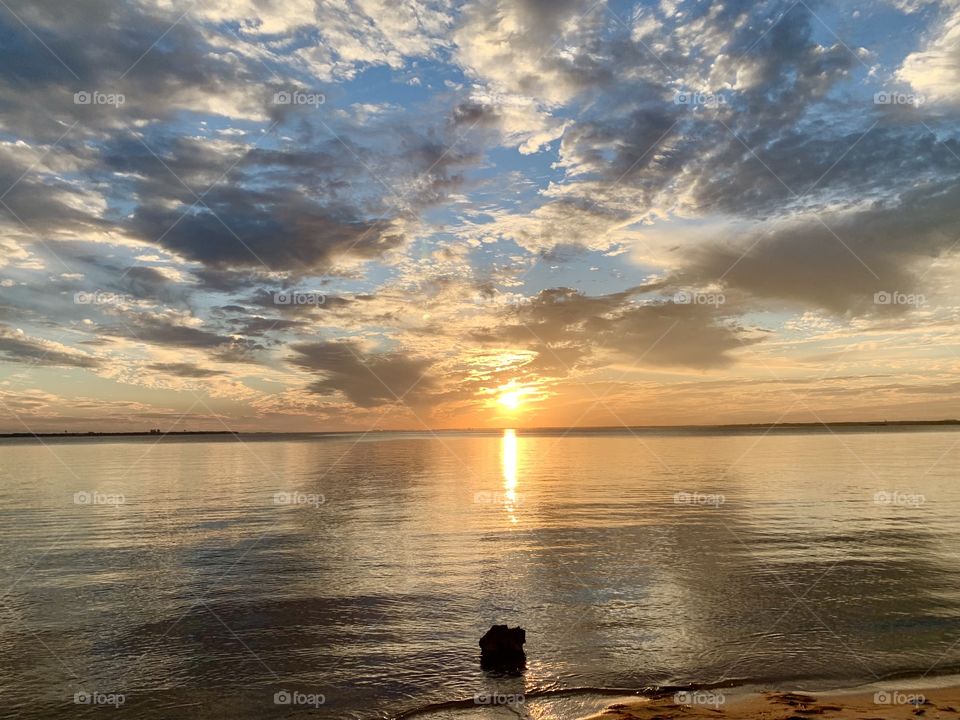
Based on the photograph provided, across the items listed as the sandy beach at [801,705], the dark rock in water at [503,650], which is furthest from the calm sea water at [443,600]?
the sandy beach at [801,705]

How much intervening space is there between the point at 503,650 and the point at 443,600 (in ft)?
20.7

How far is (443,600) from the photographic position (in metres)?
22.3

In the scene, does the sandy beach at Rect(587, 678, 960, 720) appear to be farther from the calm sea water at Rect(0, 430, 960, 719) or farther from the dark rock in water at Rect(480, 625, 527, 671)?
the dark rock in water at Rect(480, 625, 527, 671)

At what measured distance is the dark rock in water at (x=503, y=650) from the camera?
16.4 metres

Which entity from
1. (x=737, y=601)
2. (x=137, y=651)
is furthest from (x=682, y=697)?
(x=137, y=651)

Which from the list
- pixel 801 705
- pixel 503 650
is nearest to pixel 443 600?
pixel 503 650

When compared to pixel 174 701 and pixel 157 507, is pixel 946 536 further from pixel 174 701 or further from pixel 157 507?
pixel 157 507

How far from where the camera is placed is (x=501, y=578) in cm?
2548

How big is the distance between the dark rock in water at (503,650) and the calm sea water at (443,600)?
1.56ft

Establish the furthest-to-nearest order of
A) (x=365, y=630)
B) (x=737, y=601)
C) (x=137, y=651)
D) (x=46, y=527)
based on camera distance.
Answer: (x=46, y=527)
(x=737, y=601)
(x=365, y=630)
(x=137, y=651)

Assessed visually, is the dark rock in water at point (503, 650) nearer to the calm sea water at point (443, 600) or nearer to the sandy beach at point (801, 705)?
the calm sea water at point (443, 600)

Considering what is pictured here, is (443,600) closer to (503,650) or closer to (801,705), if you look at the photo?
(503,650)

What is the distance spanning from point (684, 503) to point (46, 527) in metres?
45.5

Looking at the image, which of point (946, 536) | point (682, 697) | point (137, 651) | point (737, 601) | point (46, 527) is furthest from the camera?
point (46, 527)
